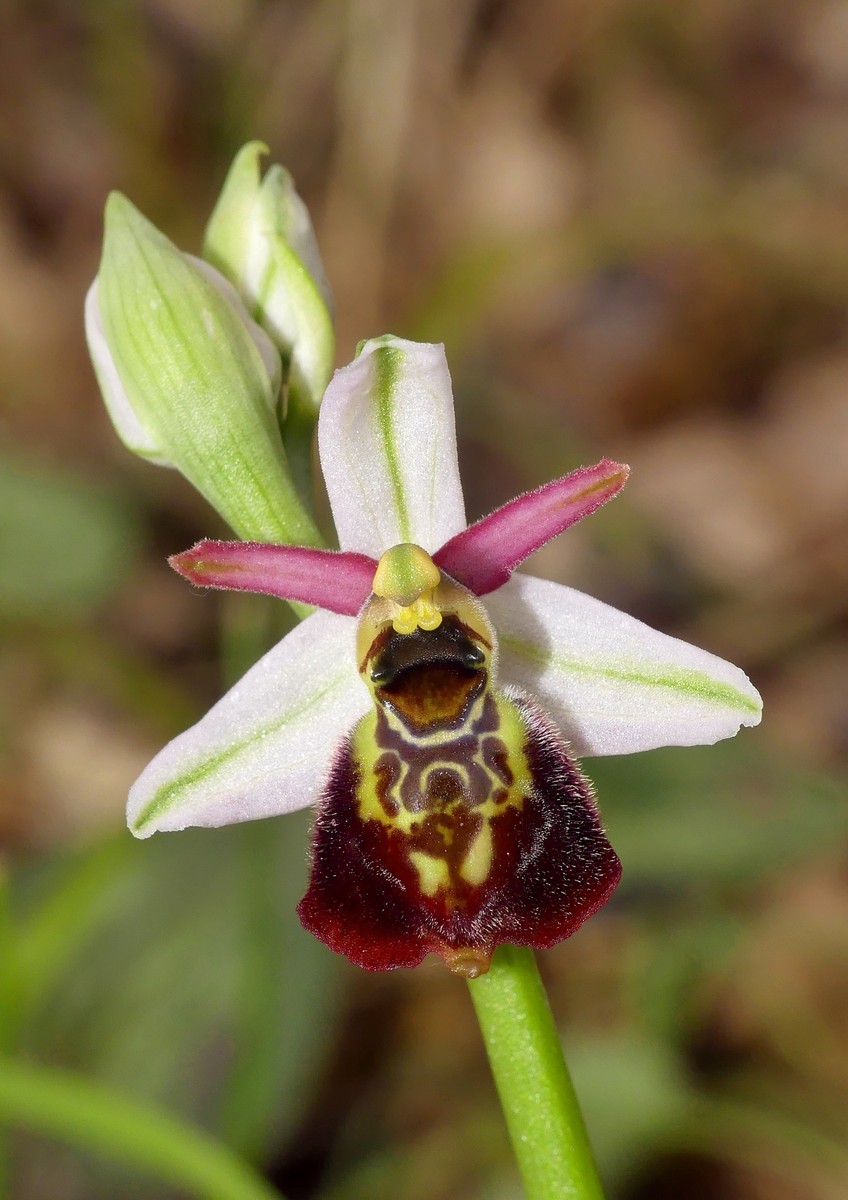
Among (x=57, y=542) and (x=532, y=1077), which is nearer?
(x=532, y=1077)

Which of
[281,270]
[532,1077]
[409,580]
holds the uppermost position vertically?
[281,270]

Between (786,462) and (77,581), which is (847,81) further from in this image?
(77,581)

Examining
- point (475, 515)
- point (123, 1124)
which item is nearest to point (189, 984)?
point (123, 1124)

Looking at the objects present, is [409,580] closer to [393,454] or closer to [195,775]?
[393,454]

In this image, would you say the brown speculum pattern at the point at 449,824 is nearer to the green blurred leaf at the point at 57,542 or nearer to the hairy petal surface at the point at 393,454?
the hairy petal surface at the point at 393,454

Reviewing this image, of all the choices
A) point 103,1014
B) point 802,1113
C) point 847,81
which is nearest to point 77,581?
point 103,1014

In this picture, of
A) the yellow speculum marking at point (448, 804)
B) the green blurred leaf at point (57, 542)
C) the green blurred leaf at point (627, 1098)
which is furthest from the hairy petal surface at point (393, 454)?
the green blurred leaf at point (57, 542)

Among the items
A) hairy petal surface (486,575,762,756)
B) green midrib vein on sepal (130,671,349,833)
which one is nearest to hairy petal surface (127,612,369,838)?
green midrib vein on sepal (130,671,349,833)
